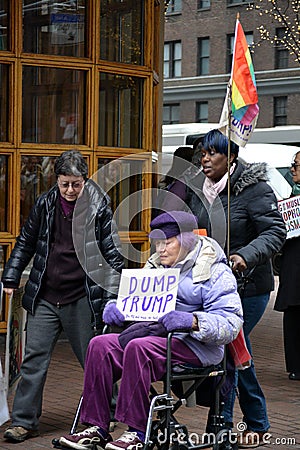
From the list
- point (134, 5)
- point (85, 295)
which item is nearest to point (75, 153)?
point (85, 295)

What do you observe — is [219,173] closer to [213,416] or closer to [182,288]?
[182,288]

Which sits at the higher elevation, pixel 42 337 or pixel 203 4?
pixel 203 4

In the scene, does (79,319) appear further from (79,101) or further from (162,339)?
(79,101)

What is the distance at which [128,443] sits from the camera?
5363mm

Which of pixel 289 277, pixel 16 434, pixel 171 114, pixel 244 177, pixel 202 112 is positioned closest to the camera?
pixel 244 177

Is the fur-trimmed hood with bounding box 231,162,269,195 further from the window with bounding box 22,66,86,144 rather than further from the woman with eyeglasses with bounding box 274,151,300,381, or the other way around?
the window with bounding box 22,66,86,144

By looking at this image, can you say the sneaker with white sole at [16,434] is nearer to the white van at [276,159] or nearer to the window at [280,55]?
the white van at [276,159]

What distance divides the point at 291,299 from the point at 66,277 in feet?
10.0

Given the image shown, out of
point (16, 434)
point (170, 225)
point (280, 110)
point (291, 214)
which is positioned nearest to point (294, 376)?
point (291, 214)

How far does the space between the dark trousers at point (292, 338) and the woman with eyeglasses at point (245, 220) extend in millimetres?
2480

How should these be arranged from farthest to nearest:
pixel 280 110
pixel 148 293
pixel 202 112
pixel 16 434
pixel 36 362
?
1. pixel 202 112
2. pixel 280 110
3. pixel 36 362
4. pixel 16 434
5. pixel 148 293

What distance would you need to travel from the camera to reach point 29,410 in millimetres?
6699

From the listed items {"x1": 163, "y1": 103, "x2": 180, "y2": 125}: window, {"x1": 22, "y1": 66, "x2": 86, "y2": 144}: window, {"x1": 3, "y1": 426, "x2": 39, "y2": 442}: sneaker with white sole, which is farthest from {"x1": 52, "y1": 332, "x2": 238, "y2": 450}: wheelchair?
{"x1": 163, "y1": 103, "x2": 180, "y2": 125}: window

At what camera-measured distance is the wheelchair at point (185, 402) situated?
5.44m
